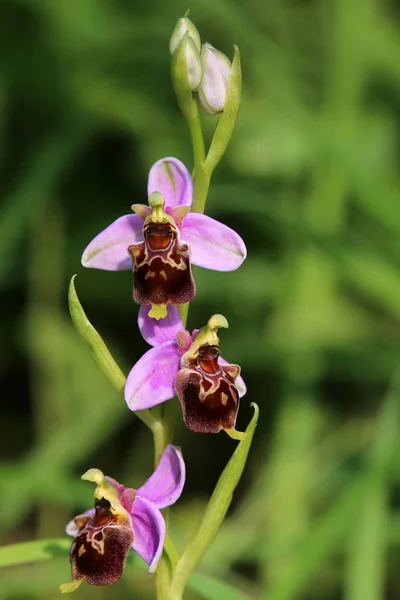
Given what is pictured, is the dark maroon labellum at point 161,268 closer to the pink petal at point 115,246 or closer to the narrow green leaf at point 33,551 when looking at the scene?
the pink petal at point 115,246

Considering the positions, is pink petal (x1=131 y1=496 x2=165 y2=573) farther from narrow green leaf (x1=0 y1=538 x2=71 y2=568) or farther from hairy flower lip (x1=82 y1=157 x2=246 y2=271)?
hairy flower lip (x1=82 y1=157 x2=246 y2=271)

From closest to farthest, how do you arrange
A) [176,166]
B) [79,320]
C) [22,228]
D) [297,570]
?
[79,320]
[176,166]
[297,570]
[22,228]

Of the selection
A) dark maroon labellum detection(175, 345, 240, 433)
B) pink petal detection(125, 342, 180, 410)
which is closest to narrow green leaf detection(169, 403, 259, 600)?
dark maroon labellum detection(175, 345, 240, 433)

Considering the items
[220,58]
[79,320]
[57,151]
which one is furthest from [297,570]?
[57,151]

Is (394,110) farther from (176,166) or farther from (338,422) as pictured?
(176,166)

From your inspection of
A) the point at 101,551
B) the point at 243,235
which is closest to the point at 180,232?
the point at 101,551

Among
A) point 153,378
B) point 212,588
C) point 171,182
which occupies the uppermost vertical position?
point 171,182

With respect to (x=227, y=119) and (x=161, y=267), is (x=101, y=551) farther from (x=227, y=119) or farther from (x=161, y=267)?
(x=227, y=119)

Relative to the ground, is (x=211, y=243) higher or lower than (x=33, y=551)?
higher
